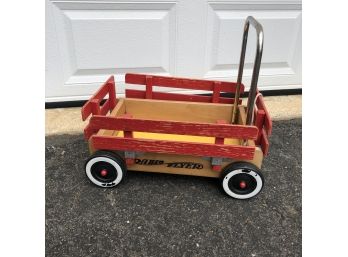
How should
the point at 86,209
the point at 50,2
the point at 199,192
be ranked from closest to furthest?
the point at 86,209 < the point at 199,192 < the point at 50,2

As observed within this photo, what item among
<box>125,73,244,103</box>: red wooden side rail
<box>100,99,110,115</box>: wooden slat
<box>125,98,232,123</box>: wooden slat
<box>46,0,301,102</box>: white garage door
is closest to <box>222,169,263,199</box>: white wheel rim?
<box>125,98,232,123</box>: wooden slat

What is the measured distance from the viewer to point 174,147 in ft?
5.12

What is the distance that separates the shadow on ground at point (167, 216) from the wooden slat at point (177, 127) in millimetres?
398

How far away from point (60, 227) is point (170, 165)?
65 centimetres

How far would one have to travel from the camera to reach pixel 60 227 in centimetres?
148

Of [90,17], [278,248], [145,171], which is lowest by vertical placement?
[278,248]

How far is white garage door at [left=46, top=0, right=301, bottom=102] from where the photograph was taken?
2301mm

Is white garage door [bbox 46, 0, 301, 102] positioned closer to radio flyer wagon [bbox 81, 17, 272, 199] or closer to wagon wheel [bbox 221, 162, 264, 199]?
radio flyer wagon [bbox 81, 17, 272, 199]

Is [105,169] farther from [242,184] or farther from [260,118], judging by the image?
[260,118]

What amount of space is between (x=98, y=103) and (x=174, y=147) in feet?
1.69

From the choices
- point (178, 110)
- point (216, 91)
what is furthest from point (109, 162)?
point (216, 91)

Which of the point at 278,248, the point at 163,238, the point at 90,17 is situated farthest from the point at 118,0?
the point at 278,248

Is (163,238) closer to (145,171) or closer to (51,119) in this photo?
(145,171)

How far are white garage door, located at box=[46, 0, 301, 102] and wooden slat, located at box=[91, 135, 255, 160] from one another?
1096mm
